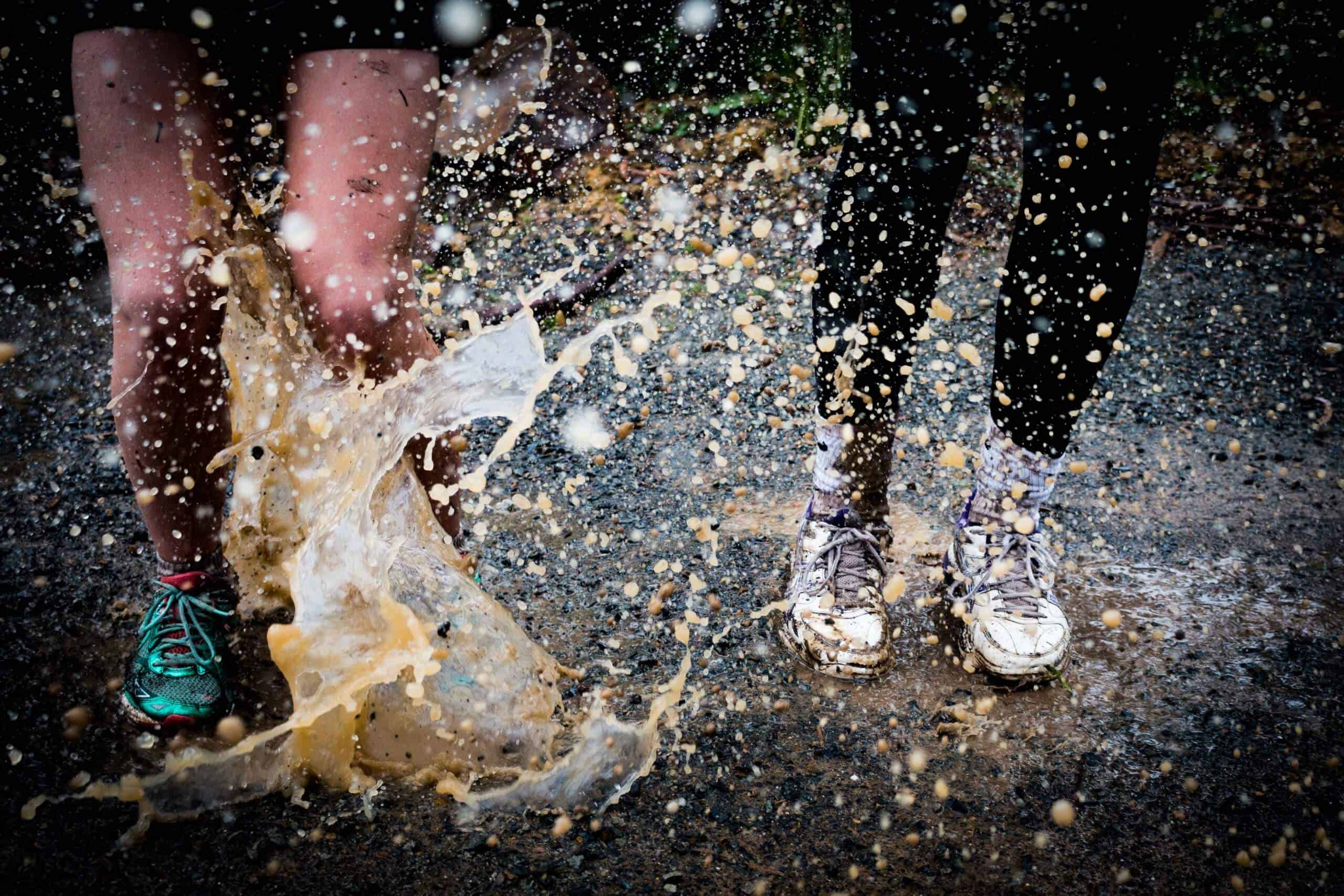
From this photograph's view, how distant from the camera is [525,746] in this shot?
5.04ft

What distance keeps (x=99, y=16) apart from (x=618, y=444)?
1.51m

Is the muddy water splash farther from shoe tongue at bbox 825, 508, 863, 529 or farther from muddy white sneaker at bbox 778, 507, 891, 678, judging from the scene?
shoe tongue at bbox 825, 508, 863, 529

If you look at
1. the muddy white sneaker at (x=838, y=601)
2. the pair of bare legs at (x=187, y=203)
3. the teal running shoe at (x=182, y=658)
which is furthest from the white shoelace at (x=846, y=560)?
the teal running shoe at (x=182, y=658)

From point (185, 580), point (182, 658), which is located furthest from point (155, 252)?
point (182, 658)

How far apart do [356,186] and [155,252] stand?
1.10ft

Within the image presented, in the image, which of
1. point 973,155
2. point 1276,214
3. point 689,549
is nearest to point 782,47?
point 973,155

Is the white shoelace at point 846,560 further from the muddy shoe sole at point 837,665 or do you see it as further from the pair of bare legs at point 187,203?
the pair of bare legs at point 187,203

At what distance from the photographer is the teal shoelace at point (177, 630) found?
1605 mm

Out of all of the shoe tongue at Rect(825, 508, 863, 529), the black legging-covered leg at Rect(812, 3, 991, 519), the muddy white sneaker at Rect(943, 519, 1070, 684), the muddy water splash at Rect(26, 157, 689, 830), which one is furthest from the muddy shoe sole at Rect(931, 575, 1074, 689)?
the muddy water splash at Rect(26, 157, 689, 830)

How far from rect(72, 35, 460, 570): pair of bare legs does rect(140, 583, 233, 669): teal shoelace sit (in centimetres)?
17

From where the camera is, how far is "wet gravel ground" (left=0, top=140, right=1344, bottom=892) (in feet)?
4.45

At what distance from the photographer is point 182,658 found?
1.61m

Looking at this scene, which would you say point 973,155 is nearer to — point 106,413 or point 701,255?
point 701,255

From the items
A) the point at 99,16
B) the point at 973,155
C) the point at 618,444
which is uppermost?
the point at 99,16
